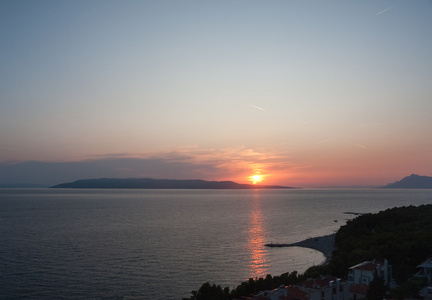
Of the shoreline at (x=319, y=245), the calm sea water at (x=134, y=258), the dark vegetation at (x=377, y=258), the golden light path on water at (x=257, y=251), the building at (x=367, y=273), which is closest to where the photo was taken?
the dark vegetation at (x=377, y=258)

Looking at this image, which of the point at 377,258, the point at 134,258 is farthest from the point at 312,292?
the point at 134,258

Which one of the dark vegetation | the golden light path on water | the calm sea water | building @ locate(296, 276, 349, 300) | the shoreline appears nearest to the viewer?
building @ locate(296, 276, 349, 300)

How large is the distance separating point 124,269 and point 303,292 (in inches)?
930

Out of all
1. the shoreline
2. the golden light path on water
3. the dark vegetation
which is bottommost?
the golden light path on water

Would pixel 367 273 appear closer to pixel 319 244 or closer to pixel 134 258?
pixel 134 258

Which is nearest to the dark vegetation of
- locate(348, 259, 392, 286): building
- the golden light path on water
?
locate(348, 259, 392, 286): building

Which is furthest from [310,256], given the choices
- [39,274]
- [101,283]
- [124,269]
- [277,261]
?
[39,274]

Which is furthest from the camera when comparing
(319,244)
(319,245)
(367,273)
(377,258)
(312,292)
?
(319,244)

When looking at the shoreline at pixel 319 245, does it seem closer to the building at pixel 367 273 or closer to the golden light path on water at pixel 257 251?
the golden light path on water at pixel 257 251

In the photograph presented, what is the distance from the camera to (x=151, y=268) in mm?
39156

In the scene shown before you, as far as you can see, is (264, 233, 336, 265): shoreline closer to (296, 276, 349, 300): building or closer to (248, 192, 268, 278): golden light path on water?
(248, 192, 268, 278): golden light path on water

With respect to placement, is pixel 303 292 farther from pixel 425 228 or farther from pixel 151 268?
pixel 425 228

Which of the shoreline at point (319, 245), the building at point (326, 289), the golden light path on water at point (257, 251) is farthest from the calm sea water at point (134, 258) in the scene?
the building at point (326, 289)

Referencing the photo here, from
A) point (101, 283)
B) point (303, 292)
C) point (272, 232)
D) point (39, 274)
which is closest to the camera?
point (303, 292)
